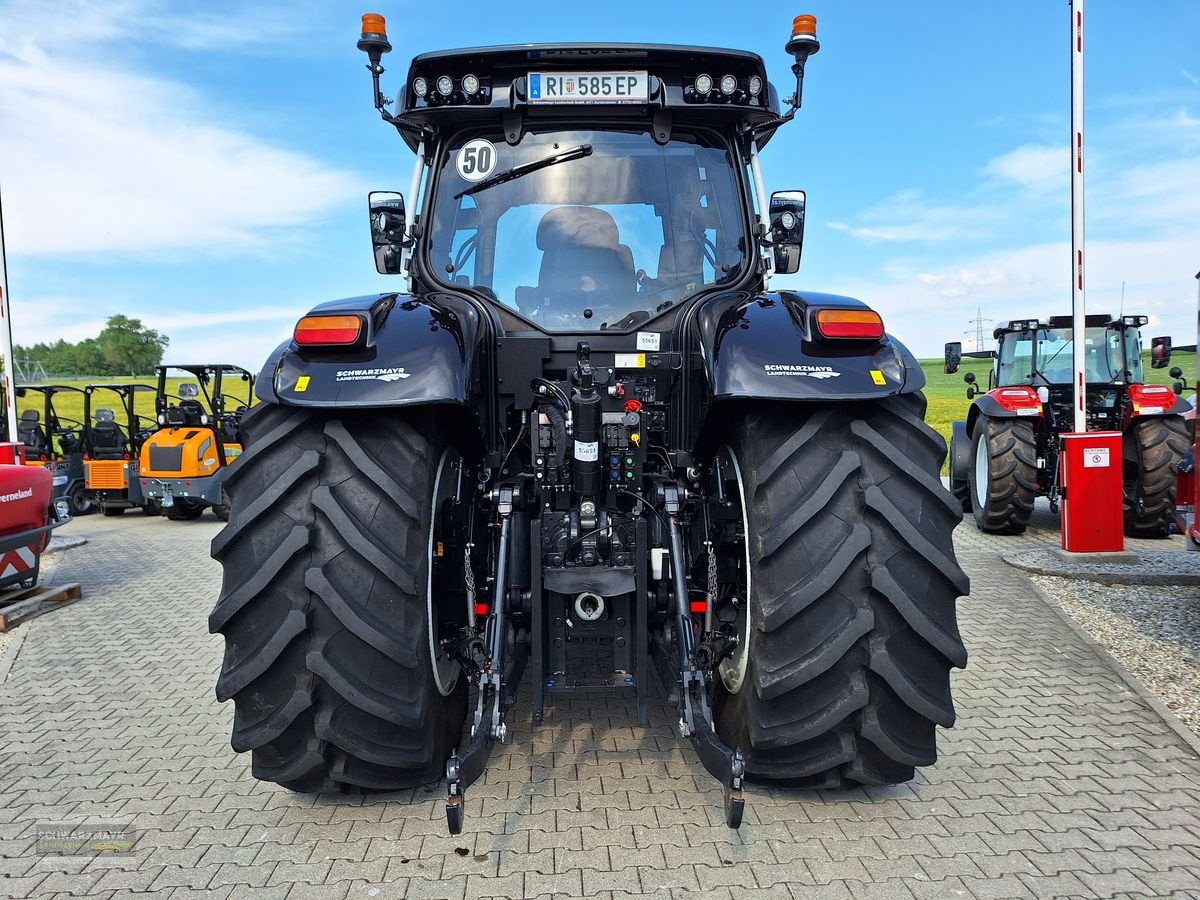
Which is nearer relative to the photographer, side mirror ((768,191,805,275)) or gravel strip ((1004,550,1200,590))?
side mirror ((768,191,805,275))

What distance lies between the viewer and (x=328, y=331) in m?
2.77

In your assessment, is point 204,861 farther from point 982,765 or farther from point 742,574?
point 982,765

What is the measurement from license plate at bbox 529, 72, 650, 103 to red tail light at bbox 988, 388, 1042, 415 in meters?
7.16

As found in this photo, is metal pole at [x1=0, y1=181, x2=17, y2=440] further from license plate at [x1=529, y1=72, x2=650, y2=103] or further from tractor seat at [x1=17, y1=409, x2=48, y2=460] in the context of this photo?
license plate at [x1=529, y1=72, x2=650, y2=103]

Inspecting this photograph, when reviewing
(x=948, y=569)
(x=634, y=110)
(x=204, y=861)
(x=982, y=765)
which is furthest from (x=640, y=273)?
(x=204, y=861)

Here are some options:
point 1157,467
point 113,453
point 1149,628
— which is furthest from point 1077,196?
point 113,453

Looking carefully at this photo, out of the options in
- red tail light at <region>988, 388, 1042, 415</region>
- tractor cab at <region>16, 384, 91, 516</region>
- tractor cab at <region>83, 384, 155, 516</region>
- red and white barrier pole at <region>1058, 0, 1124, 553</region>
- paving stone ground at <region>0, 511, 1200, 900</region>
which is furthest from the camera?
tractor cab at <region>16, 384, 91, 516</region>

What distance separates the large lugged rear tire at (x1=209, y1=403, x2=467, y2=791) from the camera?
8.55 ft

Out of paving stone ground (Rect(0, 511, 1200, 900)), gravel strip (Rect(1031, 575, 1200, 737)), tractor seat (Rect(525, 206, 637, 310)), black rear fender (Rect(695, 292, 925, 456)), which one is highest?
tractor seat (Rect(525, 206, 637, 310))

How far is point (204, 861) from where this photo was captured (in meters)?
2.70

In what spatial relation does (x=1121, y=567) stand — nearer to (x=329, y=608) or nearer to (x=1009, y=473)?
(x=1009, y=473)

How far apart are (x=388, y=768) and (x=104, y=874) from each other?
3.00ft

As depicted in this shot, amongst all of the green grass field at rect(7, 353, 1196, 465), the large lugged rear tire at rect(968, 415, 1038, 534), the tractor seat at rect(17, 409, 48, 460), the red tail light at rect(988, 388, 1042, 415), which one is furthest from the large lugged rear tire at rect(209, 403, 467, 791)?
the tractor seat at rect(17, 409, 48, 460)

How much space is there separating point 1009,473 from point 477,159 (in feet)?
23.9
